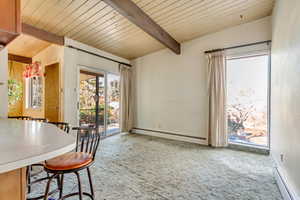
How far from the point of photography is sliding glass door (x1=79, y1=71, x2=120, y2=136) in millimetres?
4387

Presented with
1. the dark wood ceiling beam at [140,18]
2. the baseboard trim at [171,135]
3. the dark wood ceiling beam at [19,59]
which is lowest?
the baseboard trim at [171,135]

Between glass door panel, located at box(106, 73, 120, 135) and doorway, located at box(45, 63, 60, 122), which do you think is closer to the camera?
doorway, located at box(45, 63, 60, 122)


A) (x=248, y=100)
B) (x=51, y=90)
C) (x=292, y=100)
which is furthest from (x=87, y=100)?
(x=292, y=100)

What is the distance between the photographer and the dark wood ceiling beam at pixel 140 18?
8.45 feet

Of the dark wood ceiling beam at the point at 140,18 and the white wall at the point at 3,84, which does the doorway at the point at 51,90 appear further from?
the dark wood ceiling beam at the point at 140,18

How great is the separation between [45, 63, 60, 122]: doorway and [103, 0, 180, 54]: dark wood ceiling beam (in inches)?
110

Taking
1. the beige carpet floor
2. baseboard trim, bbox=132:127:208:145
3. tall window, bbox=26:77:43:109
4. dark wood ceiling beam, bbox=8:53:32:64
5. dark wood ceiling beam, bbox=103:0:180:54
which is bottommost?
the beige carpet floor

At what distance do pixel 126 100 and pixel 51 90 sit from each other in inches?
86.8

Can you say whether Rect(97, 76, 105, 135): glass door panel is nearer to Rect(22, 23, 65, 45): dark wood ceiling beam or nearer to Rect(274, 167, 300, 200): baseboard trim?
Rect(22, 23, 65, 45): dark wood ceiling beam

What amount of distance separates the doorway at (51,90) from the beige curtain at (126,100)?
1877 mm

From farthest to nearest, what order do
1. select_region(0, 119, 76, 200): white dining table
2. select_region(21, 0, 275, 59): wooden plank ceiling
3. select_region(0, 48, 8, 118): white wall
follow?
1. select_region(21, 0, 275, 59): wooden plank ceiling
2. select_region(0, 48, 8, 118): white wall
3. select_region(0, 119, 76, 200): white dining table

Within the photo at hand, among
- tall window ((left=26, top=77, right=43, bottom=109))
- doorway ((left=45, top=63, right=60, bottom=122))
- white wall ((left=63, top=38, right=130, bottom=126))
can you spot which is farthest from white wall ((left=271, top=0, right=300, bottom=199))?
tall window ((left=26, top=77, right=43, bottom=109))

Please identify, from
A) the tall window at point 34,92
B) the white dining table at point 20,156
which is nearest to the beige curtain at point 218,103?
the white dining table at point 20,156

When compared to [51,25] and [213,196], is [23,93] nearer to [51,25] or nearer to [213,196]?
[51,25]
